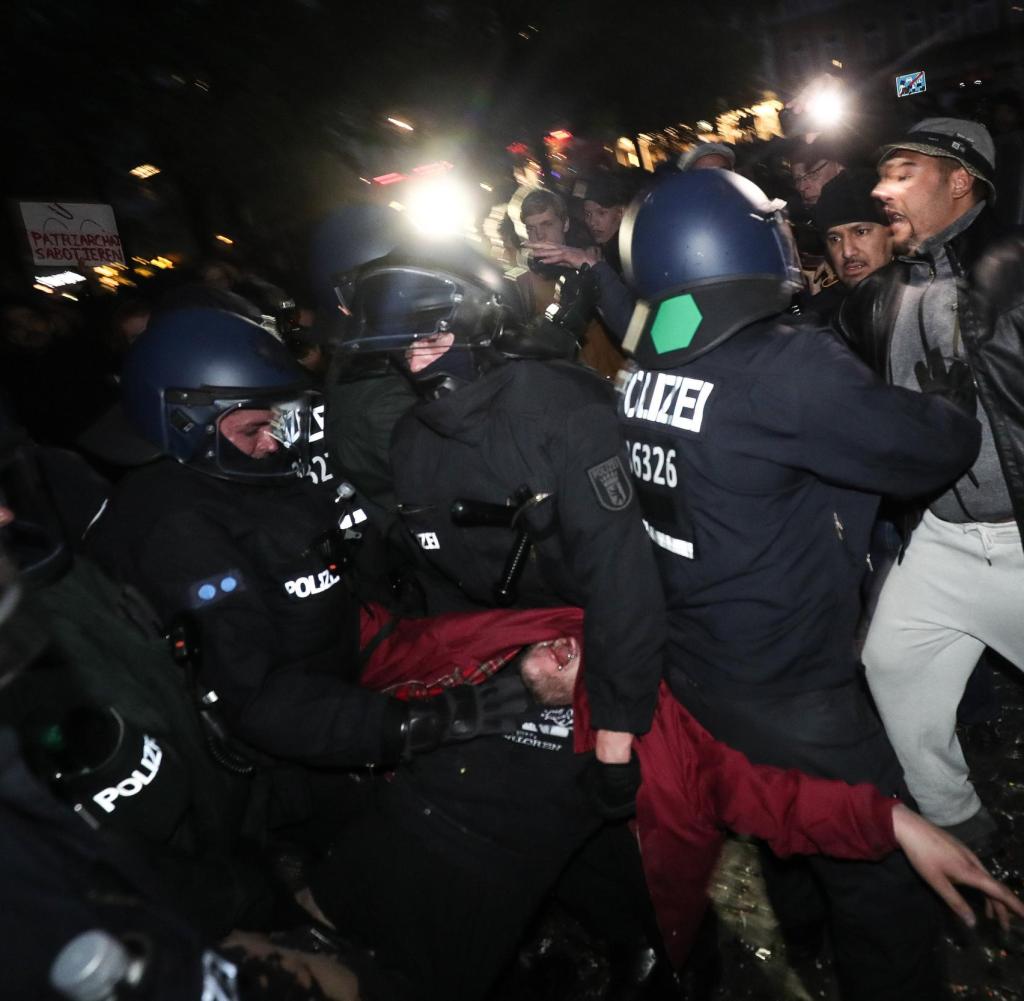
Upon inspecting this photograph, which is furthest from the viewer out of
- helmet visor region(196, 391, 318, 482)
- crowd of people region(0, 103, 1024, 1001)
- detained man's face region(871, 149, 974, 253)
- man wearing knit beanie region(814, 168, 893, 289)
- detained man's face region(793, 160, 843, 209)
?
detained man's face region(793, 160, 843, 209)

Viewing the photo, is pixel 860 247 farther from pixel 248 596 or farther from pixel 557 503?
pixel 248 596

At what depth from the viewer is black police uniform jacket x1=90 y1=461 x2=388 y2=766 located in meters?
2.03

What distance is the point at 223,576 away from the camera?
80.7 inches

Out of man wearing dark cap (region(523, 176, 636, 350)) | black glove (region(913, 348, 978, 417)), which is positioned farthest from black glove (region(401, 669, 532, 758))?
man wearing dark cap (region(523, 176, 636, 350))

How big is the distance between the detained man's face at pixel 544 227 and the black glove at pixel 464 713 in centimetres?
381

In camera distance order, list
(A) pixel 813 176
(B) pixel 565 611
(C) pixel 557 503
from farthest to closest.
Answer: (A) pixel 813 176, (B) pixel 565 611, (C) pixel 557 503

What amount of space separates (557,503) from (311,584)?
0.75m

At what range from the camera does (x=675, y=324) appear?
2057mm

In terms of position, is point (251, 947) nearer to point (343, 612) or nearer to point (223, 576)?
point (223, 576)

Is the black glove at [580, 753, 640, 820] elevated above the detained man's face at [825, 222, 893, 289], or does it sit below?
below

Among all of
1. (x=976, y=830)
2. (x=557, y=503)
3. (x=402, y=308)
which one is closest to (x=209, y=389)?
(x=402, y=308)

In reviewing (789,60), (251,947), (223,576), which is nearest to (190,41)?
(223,576)

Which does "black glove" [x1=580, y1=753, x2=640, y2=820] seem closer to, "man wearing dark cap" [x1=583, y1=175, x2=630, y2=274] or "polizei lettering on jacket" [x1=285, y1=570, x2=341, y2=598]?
"polizei lettering on jacket" [x1=285, y1=570, x2=341, y2=598]

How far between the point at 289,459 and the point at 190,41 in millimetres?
7754
